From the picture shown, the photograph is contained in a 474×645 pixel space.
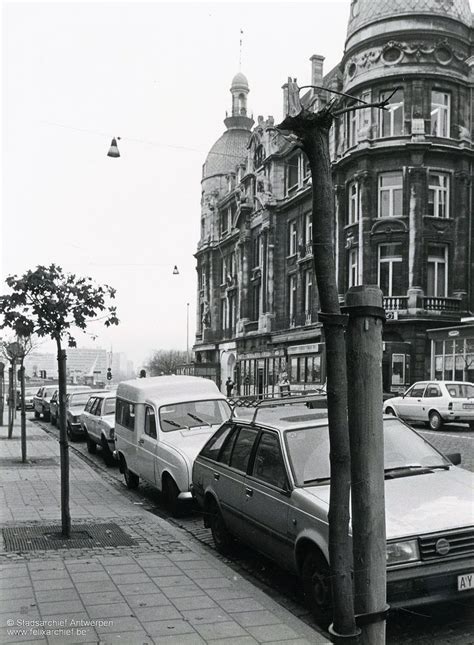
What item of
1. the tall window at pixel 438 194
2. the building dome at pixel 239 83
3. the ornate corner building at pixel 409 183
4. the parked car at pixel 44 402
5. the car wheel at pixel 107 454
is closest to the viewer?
the car wheel at pixel 107 454

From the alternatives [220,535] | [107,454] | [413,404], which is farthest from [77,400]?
[220,535]

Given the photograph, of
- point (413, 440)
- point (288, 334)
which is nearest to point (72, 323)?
point (413, 440)

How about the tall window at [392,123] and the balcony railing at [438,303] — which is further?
the tall window at [392,123]

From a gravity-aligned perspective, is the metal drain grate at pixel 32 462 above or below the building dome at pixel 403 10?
below

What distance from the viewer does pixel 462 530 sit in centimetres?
538

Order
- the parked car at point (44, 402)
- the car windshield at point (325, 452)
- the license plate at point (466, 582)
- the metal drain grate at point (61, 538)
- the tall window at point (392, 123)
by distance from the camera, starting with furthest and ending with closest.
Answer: the tall window at point (392, 123) → the parked car at point (44, 402) → the metal drain grate at point (61, 538) → the car windshield at point (325, 452) → the license plate at point (466, 582)

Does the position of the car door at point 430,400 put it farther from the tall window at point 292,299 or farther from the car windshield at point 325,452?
the tall window at point 292,299

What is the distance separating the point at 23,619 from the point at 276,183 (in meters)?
51.4

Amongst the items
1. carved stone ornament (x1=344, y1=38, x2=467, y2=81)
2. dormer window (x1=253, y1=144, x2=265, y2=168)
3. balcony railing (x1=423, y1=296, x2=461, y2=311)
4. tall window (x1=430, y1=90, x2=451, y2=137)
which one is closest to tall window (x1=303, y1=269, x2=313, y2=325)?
balcony railing (x1=423, y1=296, x2=461, y2=311)

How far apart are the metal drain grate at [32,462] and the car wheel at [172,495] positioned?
17.5 ft

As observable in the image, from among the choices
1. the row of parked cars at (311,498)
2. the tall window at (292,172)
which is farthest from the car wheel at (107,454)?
the tall window at (292,172)

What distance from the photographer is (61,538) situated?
8023 millimetres

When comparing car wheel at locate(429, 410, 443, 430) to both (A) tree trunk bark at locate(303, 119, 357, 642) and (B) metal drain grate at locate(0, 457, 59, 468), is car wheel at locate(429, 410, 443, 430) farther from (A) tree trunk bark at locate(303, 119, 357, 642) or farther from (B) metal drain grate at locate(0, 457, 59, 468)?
(A) tree trunk bark at locate(303, 119, 357, 642)

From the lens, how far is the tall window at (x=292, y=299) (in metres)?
51.2
